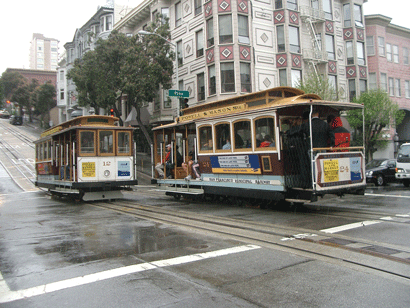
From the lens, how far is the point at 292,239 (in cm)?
695

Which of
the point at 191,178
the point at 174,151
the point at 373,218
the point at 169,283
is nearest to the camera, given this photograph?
the point at 169,283

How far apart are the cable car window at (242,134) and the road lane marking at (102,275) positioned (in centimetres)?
527

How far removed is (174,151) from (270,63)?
48.6ft

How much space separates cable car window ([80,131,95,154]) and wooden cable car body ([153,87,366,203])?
3999 millimetres

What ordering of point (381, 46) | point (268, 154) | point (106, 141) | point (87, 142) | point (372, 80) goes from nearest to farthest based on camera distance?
point (268, 154) < point (87, 142) < point (106, 141) < point (372, 80) < point (381, 46)

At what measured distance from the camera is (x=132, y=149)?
50.1ft

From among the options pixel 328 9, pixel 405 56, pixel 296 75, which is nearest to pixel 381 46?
pixel 405 56

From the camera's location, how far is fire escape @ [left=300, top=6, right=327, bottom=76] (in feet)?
92.2

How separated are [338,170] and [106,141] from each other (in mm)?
9151

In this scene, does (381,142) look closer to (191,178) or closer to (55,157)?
(191,178)

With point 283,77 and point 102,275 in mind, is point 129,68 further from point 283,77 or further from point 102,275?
point 102,275

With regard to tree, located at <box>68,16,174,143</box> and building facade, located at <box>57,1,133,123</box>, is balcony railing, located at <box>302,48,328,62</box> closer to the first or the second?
tree, located at <box>68,16,174,143</box>

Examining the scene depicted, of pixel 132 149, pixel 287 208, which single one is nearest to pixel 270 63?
pixel 132 149

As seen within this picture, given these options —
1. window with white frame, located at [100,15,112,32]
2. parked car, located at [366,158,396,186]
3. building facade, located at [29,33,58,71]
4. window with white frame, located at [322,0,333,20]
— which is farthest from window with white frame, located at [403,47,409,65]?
building facade, located at [29,33,58,71]
